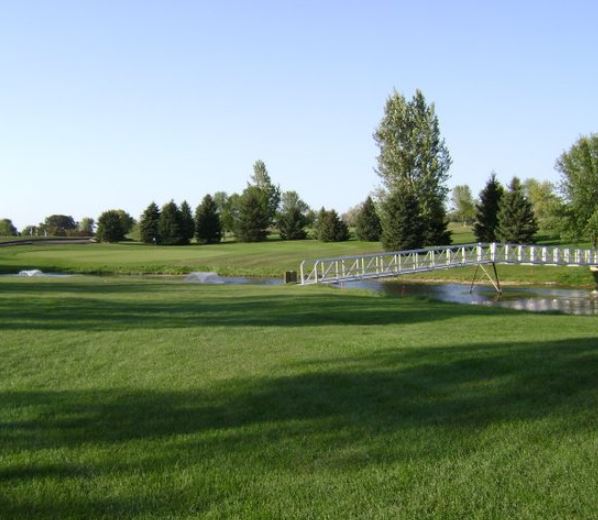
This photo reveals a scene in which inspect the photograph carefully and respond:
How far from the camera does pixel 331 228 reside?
7819 cm

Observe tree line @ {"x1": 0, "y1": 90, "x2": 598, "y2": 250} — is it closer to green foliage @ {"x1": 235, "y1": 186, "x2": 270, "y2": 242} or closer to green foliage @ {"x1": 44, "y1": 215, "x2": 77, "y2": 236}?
green foliage @ {"x1": 235, "y1": 186, "x2": 270, "y2": 242}

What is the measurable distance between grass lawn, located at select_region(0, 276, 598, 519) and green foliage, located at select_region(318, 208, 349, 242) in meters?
67.2

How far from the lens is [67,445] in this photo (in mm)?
5605

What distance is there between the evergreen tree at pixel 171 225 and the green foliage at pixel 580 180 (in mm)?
49921

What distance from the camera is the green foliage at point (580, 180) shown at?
49.7 m

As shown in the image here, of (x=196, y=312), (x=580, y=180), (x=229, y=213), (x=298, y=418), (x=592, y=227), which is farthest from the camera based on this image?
(x=229, y=213)

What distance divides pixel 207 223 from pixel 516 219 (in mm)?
44787

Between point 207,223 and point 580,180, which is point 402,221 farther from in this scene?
point 207,223

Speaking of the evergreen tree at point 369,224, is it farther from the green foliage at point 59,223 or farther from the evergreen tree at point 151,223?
the green foliage at point 59,223

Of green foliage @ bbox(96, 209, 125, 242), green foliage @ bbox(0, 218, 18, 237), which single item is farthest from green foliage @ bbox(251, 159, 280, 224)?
green foliage @ bbox(0, 218, 18, 237)

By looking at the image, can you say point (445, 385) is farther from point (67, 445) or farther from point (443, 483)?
point (67, 445)

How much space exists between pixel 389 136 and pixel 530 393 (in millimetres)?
57409

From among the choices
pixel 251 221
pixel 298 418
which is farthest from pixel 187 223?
pixel 298 418

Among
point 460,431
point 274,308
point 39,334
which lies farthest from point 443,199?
point 460,431
